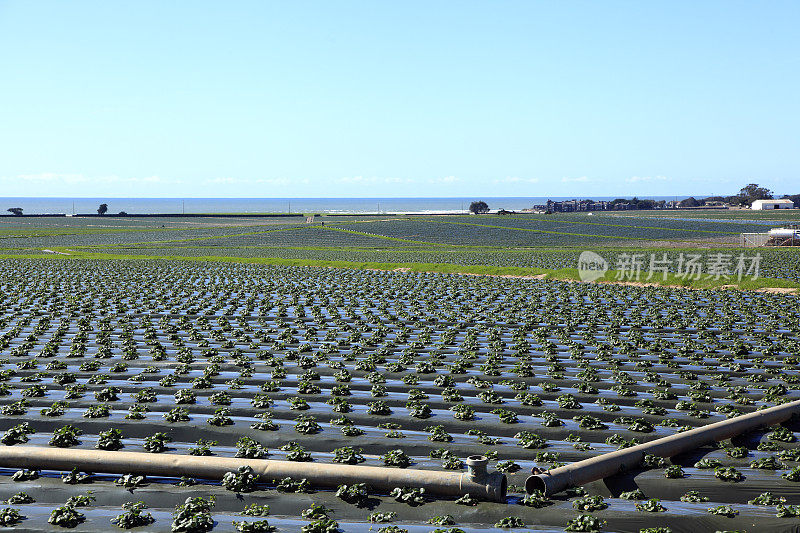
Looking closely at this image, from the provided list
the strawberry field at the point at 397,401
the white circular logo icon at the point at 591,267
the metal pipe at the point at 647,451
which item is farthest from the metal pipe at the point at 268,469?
the white circular logo icon at the point at 591,267

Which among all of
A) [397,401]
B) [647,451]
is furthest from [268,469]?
[647,451]

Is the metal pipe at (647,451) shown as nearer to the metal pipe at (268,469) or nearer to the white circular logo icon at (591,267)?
the metal pipe at (268,469)

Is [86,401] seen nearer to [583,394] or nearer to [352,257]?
[583,394]

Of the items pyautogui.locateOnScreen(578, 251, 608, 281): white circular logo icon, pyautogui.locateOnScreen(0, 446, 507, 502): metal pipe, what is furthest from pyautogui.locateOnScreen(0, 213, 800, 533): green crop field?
pyautogui.locateOnScreen(578, 251, 608, 281): white circular logo icon

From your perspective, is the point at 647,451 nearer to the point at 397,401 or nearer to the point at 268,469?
the point at 397,401

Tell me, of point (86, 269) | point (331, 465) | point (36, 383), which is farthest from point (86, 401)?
point (86, 269)

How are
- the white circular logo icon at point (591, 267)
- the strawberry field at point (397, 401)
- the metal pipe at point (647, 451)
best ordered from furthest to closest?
the white circular logo icon at point (591, 267) < the metal pipe at point (647, 451) < the strawberry field at point (397, 401)
